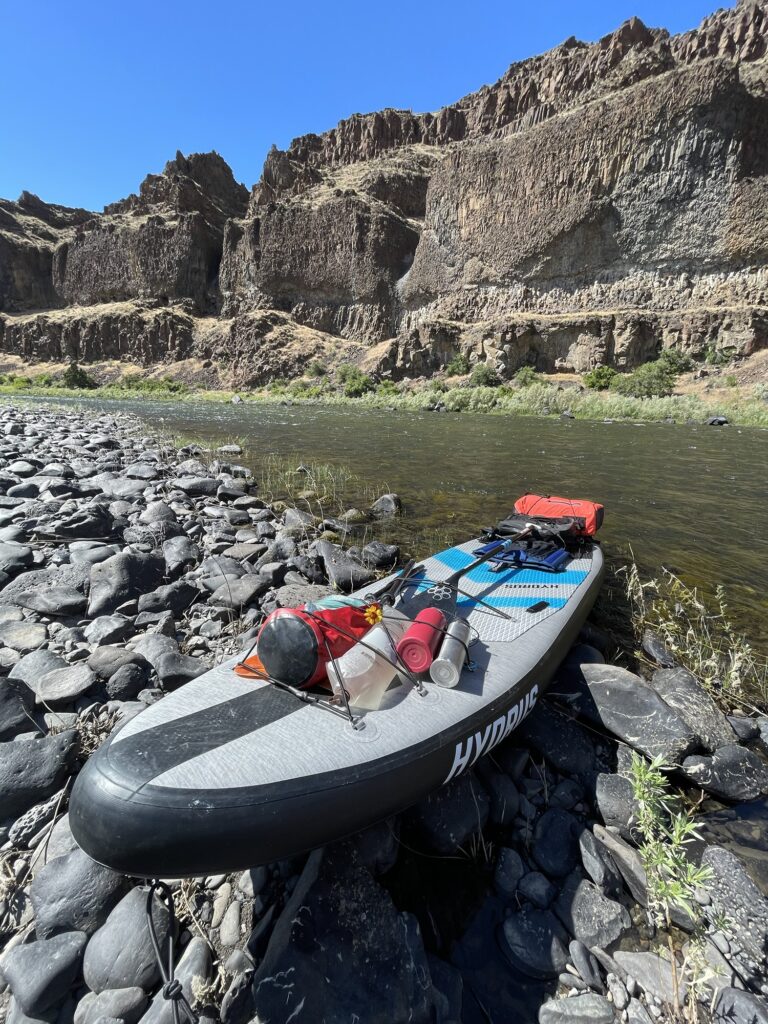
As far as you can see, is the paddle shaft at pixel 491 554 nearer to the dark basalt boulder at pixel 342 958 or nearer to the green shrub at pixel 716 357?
the dark basalt boulder at pixel 342 958

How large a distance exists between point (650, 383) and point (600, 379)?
4.10 meters

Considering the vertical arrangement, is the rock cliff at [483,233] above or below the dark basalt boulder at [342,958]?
above

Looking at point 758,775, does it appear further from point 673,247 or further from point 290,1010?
point 673,247

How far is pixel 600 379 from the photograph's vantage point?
104 feet

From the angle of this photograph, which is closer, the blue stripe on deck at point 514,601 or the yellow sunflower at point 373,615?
the yellow sunflower at point 373,615

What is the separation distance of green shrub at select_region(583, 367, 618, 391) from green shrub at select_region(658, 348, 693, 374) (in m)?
3.07

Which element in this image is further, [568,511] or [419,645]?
[568,511]

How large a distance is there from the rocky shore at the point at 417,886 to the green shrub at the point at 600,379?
32883mm

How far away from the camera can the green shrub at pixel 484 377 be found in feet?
111

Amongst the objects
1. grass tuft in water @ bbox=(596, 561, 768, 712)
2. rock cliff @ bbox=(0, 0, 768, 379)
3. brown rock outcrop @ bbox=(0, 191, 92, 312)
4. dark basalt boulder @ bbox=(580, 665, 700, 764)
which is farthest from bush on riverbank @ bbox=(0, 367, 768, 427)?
brown rock outcrop @ bbox=(0, 191, 92, 312)

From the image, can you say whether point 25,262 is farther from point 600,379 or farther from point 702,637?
point 702,637

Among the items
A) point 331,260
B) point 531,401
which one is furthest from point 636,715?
point 331,260

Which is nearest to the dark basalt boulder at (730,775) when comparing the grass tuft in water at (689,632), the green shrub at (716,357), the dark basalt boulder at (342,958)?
the grass tuft in water at (689,632)

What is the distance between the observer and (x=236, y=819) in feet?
4.51
